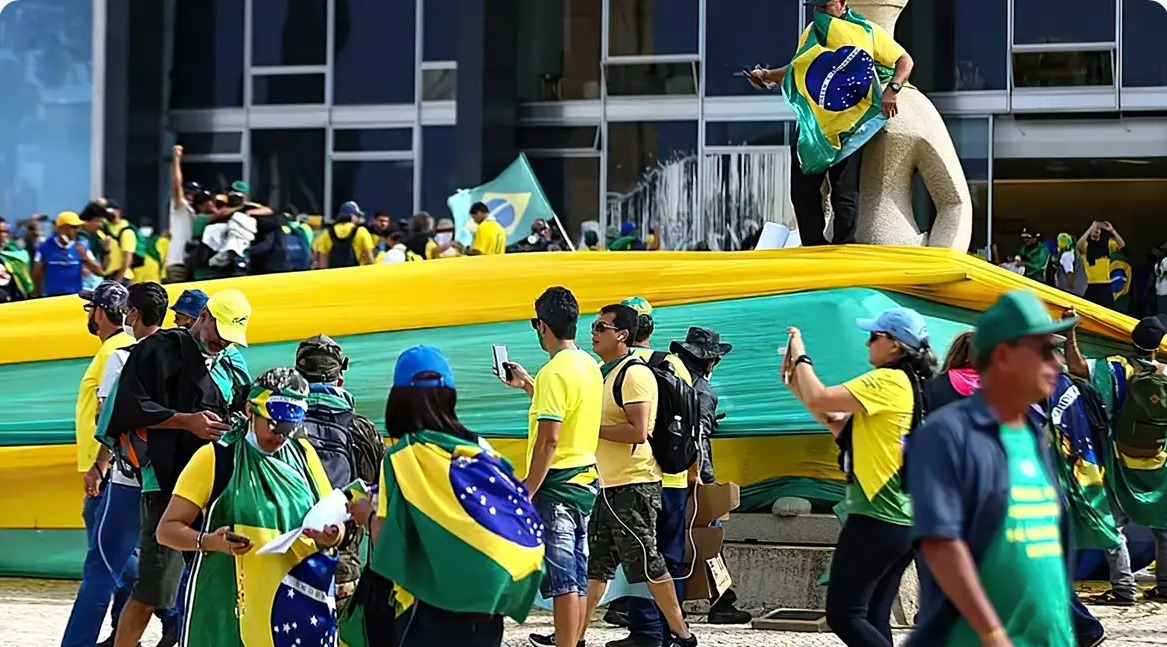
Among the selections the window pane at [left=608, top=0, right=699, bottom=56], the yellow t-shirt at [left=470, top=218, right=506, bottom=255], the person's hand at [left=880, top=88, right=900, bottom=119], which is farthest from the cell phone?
the window pane at [left=608, top=0, right=699, bottom=56]

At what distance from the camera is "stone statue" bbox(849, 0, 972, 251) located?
10.3m

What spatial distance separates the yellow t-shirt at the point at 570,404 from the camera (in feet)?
22.8

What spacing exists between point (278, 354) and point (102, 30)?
15.9 metres

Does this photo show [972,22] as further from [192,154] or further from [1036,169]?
[192,154]

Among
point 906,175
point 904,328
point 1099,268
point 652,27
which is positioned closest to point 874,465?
point 904,328

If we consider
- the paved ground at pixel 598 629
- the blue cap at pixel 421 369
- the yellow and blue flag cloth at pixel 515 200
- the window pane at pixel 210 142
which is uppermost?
the window pane at pixel 210 142

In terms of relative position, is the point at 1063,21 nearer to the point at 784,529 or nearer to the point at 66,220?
the point at 66,220

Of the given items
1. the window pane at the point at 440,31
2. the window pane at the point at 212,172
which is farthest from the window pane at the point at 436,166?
the window pane at the point at 212,172

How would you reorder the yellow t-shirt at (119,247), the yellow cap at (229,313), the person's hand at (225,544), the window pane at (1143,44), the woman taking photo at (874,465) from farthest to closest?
the window pane at (1143,44) → the yellow t-shirt at (119,247) → the yellow cap at (229,313) → the woman taking photo at (874,465) → the person's hand at (225,544)

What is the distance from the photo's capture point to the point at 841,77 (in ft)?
32.7

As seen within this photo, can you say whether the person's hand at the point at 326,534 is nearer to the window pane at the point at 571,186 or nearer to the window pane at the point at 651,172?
the window pane at the point at 651,172

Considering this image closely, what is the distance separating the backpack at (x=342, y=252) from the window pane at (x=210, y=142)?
9.24 metres

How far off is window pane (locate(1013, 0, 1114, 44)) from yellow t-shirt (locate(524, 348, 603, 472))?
1681cm

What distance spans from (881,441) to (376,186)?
18847mm
